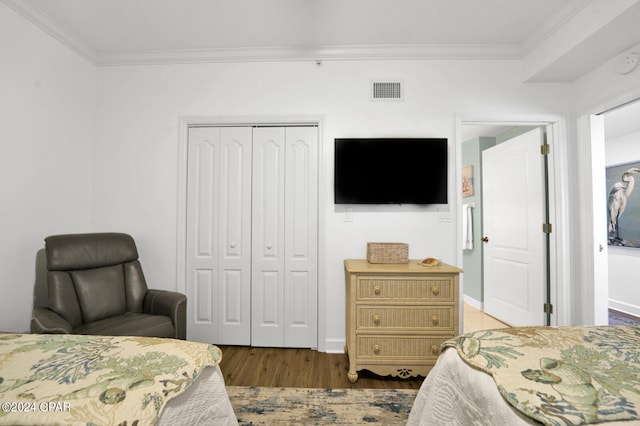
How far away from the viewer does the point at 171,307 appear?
6.84 ft

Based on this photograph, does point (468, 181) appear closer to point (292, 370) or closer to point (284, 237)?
point (284, 237)

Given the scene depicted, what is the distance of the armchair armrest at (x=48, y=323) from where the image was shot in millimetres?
1625

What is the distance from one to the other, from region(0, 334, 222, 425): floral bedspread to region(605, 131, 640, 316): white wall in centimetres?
532

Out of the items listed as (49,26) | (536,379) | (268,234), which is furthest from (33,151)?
(536,379)

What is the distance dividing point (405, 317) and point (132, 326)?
1.95 meters

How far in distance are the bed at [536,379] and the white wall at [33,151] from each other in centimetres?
284

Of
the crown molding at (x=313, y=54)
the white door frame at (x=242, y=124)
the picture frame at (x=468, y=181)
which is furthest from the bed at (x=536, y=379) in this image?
the picture frame at (x=468, y=181)

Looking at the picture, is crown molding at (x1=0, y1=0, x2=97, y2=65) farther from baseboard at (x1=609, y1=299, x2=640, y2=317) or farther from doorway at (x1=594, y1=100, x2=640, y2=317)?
baseboard at (x1=609, y1=299, x2=640, y2=317)

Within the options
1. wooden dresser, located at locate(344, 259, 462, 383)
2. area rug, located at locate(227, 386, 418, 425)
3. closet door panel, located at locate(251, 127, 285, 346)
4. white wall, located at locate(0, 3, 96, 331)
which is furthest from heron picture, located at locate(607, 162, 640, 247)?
white wall, located at locate(0, 3, 96, 331)

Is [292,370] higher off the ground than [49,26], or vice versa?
[49,26]

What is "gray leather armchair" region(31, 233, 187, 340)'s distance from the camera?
1.89m

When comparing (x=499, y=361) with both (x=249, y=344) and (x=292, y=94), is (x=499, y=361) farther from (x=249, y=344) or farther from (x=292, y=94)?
(x=292, y=94)

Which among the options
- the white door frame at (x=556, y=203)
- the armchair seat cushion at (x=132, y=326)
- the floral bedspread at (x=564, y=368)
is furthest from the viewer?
the white door frame at (x=556, y=203)

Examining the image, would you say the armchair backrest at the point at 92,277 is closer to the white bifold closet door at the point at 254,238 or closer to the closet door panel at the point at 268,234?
the white bifold closet door at the point at 254,238
